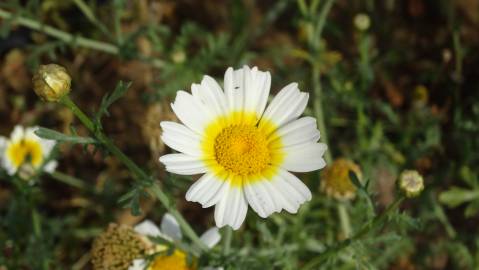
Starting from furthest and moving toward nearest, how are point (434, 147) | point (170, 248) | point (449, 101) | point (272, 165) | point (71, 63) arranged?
1. point (71, 63)
2. point (449, 101)
3. point (434, 147)
4. point (170, 248)
5. point (272, 165)

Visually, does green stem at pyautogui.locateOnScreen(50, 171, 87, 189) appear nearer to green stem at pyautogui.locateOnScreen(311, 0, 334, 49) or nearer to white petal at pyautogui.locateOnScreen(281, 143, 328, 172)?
green stem at pyautogui.locateOnScreen(311, 0, 334, 49)

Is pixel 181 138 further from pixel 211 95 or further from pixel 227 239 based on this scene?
pixel 227 239

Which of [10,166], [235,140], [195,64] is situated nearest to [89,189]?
[10,166]

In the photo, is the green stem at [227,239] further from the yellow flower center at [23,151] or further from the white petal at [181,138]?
the yellow flower center at [23,151]

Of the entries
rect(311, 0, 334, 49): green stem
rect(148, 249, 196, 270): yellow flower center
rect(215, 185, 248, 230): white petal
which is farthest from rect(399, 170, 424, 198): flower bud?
rect(311, 0, 334, 49): green stem

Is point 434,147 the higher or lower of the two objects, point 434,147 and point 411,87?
the lower

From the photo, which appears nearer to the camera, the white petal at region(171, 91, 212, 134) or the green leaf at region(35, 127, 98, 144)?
the green leaf at region(35, 127, 98, 144)

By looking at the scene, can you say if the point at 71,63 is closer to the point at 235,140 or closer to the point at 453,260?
the point at 235,140

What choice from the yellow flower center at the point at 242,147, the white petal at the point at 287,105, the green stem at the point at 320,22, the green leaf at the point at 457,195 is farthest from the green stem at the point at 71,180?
the green leaf at the point at 457,195
